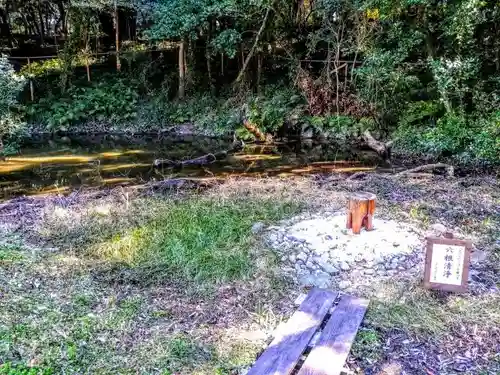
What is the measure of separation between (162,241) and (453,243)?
2.81 metres

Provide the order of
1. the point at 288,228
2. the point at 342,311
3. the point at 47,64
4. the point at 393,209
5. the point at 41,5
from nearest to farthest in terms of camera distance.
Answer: the point at 342,311
the point at 288,228
the point at 393,209
the point at 47,64
the point at 41,5

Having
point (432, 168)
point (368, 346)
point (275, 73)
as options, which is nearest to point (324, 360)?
point (368, 346)

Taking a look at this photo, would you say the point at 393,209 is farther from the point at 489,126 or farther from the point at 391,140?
the point at 391,140

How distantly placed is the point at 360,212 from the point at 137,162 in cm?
662

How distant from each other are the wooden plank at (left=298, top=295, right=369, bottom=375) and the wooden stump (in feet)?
3.85

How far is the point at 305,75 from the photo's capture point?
13688 mm

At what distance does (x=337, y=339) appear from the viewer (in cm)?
308

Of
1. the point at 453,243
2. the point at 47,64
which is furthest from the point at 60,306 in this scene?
the point at 47,64

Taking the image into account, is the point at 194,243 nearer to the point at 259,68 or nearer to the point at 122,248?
the point at 122,248

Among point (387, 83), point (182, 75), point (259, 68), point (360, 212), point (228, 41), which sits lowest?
point (360, 212)

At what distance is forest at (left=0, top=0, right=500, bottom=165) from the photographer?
30.7 ft

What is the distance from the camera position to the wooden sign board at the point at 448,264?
361cm

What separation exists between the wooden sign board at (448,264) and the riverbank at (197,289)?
0.37 feet

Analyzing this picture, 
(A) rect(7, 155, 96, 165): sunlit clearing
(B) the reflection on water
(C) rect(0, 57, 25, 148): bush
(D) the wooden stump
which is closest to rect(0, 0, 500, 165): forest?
(C) rect(0, 57, 25, 148): bush
